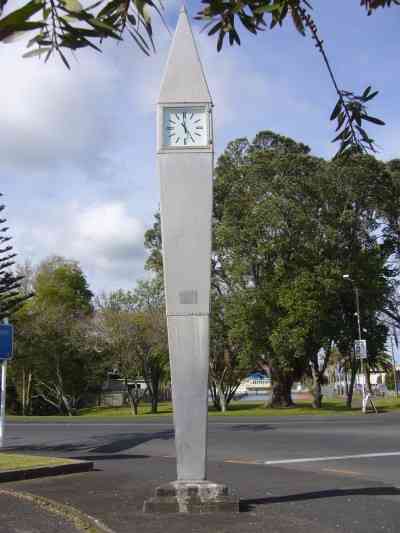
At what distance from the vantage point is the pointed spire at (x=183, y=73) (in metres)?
7.72

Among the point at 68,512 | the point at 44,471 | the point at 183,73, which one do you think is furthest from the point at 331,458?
the point at 183,73

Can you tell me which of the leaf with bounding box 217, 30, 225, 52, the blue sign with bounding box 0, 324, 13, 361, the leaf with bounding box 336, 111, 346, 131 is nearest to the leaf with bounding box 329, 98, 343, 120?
the leaf with bounding box 336, 111, 346, 131

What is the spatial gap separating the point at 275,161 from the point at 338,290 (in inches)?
286

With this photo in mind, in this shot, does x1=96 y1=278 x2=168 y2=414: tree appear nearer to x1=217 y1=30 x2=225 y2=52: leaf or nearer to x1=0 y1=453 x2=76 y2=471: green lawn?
x1=0 y1=453 x2=76 y2=471: green lawn

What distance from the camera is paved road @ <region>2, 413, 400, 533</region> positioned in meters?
6.55

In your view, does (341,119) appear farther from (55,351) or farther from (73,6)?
(55,351)

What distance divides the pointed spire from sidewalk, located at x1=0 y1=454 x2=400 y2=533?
4379mm

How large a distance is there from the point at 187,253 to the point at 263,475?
411 centimetres

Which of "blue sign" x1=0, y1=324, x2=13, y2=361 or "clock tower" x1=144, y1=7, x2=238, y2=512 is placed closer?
"clock tower" x1=144, y1=7, x2=238, y2=512

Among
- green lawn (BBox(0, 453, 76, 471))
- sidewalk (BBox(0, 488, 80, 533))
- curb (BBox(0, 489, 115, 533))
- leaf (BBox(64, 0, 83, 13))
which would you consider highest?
leaf (BBox(64, 0, 83, 13))

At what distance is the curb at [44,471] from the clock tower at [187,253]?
3.46 m

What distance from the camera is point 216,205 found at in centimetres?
3878

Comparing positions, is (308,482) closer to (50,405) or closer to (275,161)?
(275,161)

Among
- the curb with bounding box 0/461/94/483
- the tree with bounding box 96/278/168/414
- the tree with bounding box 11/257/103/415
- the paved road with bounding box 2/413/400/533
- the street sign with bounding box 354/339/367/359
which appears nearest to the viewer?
the paved road with bounding box 2/413/400/533
